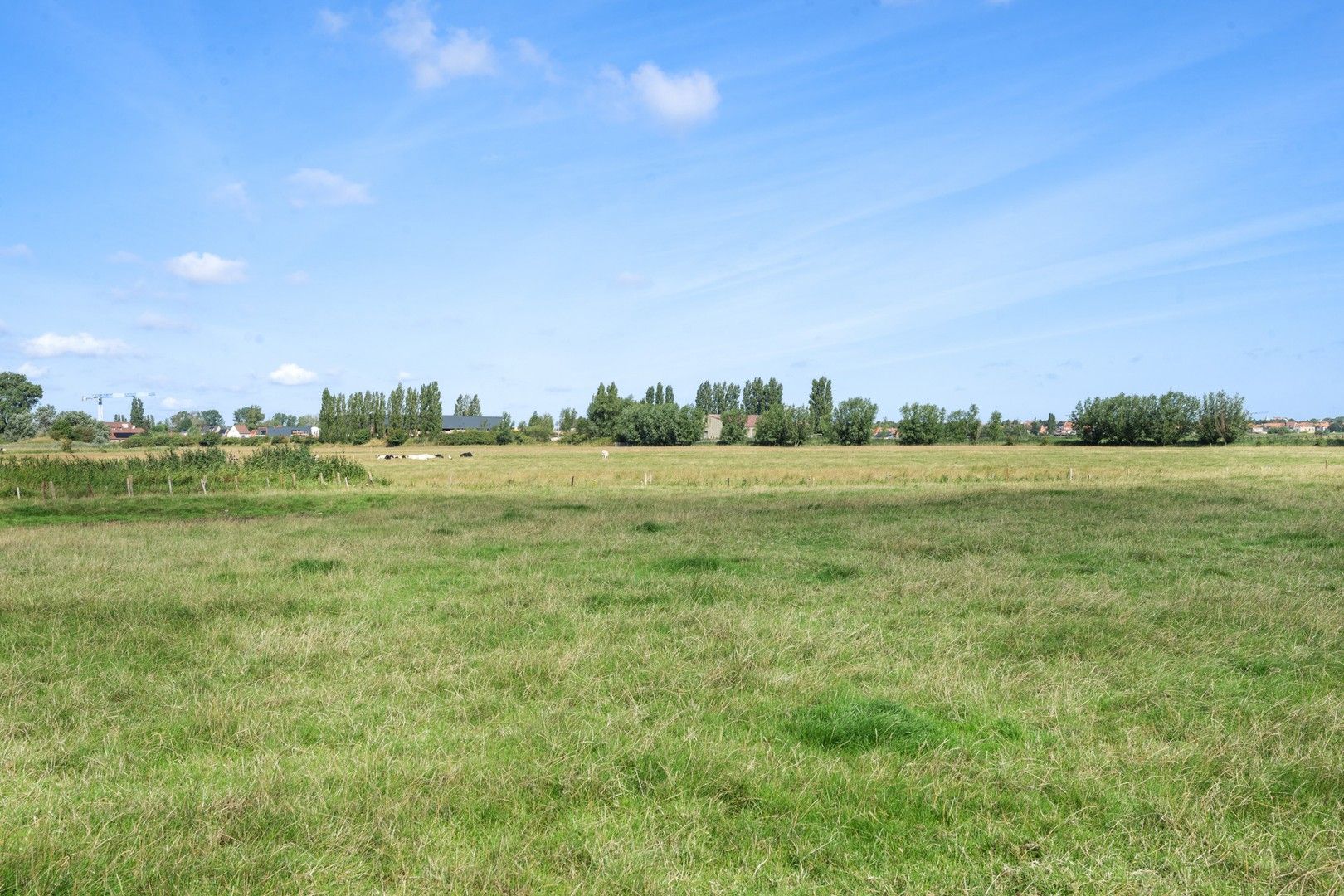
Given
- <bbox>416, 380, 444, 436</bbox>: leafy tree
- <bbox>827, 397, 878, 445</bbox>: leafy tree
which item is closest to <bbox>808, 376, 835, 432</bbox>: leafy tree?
<bbox>827, 397, 878, 445</bbox>: leafy tree

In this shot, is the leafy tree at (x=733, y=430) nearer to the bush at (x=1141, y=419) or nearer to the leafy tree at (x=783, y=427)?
the leafy tree at (x=783, y=427)

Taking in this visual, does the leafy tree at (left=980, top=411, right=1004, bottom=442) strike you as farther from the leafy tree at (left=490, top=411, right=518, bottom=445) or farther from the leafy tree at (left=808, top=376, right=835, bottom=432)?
the leafy tree at (left=490, top=411, right=518, bottom=445)

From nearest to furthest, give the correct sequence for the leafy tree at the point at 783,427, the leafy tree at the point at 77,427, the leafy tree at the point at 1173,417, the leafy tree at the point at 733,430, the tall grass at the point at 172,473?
the tall grass at the point at 172,473, the leafy tree at the point at 77,427, the leafy tree at the point at 1173,417, the leafy tree at the point at 783,427, the leafy tree at the point at 733,430

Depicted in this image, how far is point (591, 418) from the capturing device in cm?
17438

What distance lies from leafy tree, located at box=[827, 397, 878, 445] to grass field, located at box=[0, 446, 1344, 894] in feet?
491

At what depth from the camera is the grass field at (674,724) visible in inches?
185

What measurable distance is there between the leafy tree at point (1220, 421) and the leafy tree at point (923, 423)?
1877 inches

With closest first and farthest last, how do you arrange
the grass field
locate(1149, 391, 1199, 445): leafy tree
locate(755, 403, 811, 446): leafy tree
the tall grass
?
1. the grass field
2. the tall grass
3. locate(1149, 391, 1199, 445): leafy tree
4. locate(755, 403, 811, 446): leafy tree

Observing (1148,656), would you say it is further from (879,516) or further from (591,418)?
(591,418)

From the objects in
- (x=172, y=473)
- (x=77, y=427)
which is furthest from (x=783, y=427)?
(x=77, y=427)

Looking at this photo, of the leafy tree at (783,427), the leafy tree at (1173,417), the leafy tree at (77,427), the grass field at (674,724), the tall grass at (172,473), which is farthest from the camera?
the leafy tree at (783,427)

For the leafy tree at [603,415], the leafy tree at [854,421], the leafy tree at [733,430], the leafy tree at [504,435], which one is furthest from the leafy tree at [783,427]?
the leafy tree at [504,435]

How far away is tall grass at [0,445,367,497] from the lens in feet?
130

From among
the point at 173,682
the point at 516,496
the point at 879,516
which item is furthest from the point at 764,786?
the point at 516,496
